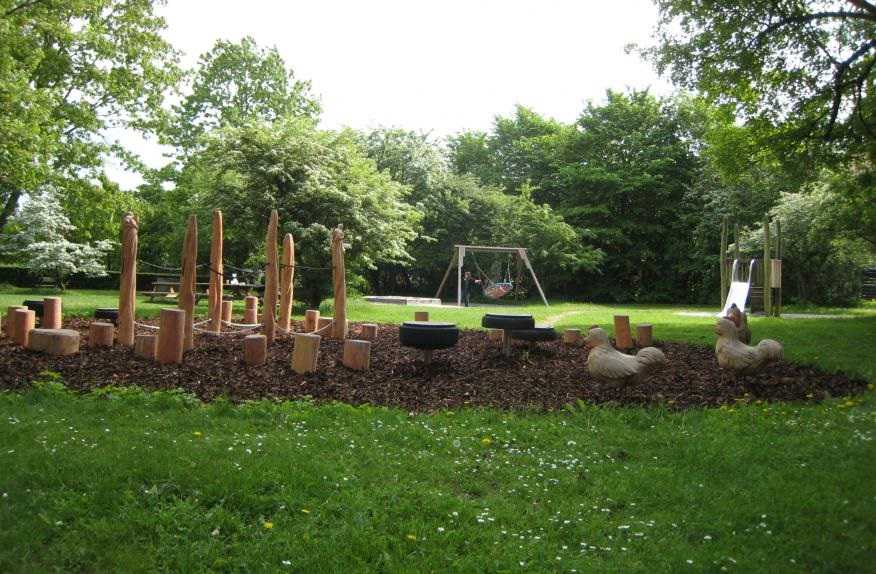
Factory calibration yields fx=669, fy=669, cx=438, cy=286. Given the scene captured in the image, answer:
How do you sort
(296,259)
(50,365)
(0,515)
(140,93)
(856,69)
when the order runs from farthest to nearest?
(140,93) → (296,259) → (856,69) → (50,365) → (0,515)

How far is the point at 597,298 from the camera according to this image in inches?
1391

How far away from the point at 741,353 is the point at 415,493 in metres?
5.47

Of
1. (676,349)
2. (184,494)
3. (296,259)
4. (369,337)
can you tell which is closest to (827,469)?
(184,494)

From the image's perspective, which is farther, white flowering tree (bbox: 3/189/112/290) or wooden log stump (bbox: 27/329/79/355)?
white flowering tree (bbox: 3/189/112/290)

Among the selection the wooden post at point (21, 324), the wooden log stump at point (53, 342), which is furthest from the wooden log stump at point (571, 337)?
the wooden post at point (21, 324)

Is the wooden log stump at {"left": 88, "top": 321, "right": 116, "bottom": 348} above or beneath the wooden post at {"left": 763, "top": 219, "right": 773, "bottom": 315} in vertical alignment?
beneath

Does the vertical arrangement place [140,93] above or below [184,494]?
above

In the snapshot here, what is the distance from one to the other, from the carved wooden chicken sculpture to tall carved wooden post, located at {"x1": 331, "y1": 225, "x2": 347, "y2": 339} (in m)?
5.85

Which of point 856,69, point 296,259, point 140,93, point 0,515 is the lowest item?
point 0,515

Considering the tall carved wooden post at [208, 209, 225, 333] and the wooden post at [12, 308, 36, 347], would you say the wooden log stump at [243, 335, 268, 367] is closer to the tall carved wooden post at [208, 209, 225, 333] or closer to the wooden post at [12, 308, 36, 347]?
the tall carved wooden post at [208, 209, 225, 333]

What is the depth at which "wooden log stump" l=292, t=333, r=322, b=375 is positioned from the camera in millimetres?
8336

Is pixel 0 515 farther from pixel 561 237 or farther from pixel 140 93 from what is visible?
pixel 561 237

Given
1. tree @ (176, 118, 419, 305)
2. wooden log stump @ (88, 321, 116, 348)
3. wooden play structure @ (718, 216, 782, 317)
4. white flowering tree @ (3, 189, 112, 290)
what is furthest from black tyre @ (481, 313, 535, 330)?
white flowering tree @ (3, 189, 112, 290)

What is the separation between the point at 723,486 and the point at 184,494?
144 inches
